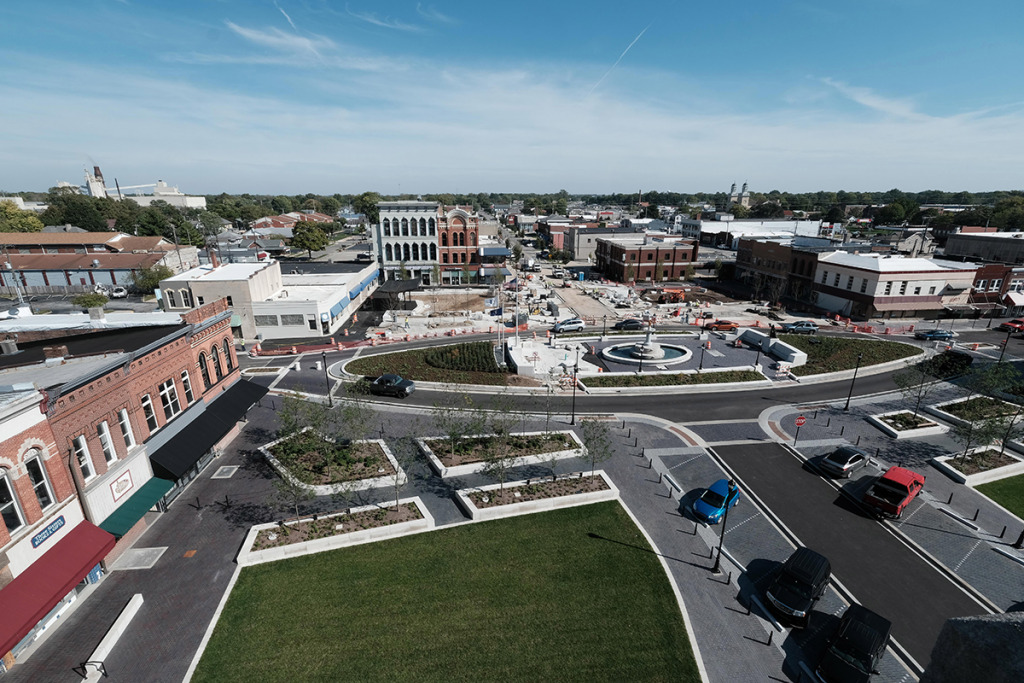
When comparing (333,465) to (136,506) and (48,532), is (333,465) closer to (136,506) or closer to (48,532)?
(136,506)

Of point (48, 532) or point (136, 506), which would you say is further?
point (136, 506)

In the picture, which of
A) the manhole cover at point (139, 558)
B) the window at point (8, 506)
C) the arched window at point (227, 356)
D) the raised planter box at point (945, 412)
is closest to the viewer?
the window at point (8, 506)

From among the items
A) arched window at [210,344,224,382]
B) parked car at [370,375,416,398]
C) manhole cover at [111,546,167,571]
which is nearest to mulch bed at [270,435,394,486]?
manhole cover at [111,546,167,571]

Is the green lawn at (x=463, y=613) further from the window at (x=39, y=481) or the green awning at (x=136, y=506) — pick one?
the window at (x=39, y=481)

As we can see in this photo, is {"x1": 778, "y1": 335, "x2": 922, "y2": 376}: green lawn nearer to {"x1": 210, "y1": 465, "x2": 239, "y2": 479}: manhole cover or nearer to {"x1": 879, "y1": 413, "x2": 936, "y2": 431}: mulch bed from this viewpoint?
{"x1": 879, "y1": 413, "x2": 936, "y2": 431}: mulch bed

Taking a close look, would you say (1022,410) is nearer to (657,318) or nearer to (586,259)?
(657,318)

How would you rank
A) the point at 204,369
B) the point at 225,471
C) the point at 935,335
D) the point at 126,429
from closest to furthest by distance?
the point at 126,429 → the point at 225,471 → the point at 204,369 → the point at 935,335

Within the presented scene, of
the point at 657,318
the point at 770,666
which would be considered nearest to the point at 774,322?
the point at 657,318

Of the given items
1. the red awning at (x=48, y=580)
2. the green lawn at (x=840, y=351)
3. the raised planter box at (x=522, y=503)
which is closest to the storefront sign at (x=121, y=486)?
the red awning at (x=48, y=580)

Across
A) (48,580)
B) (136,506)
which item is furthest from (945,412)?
(48,580)
